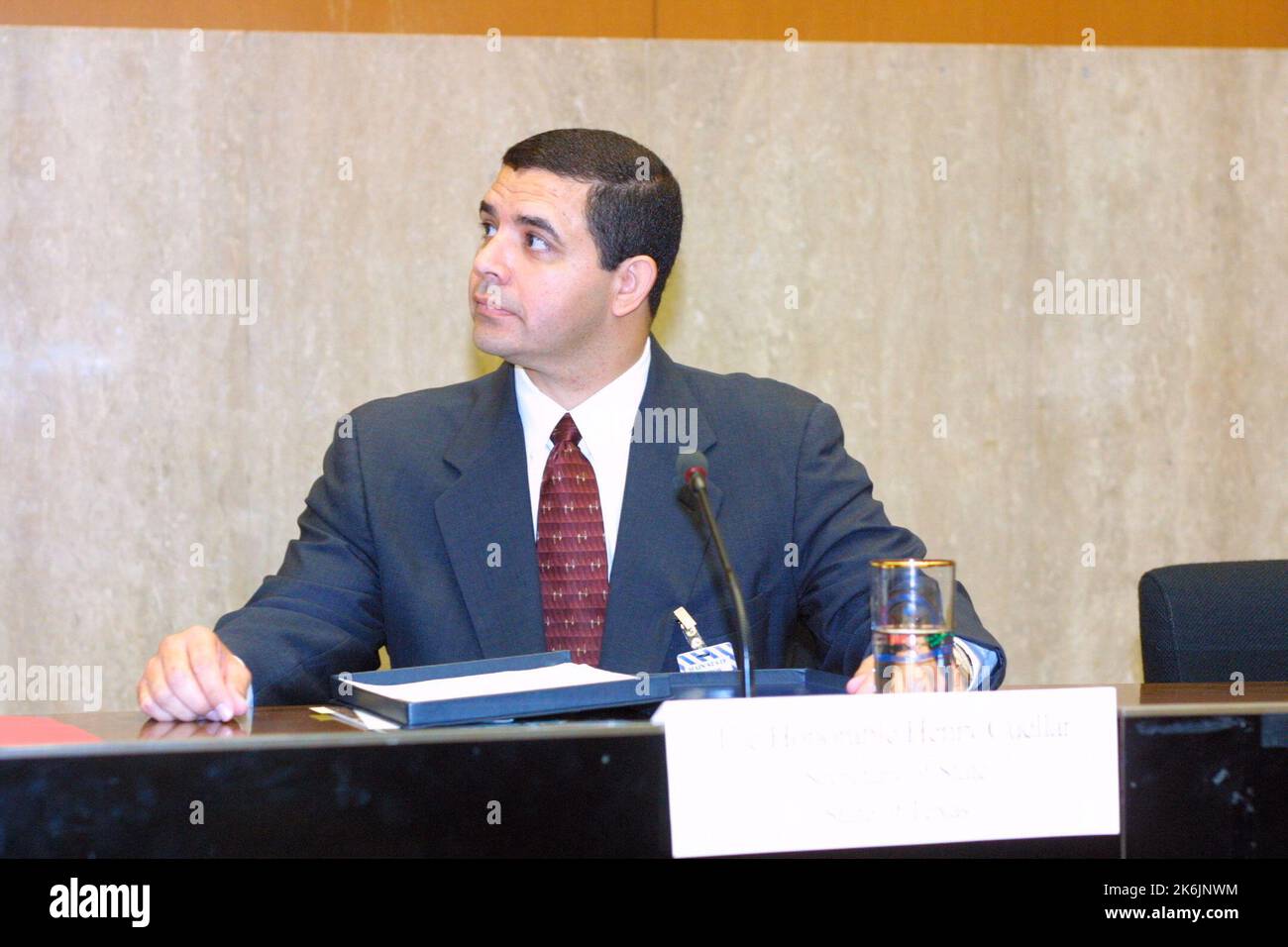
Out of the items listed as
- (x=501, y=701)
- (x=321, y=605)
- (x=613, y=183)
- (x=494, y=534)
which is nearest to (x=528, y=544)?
(x=494, y=534)

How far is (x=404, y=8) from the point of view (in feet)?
10.3

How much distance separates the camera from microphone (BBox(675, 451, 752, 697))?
142cm

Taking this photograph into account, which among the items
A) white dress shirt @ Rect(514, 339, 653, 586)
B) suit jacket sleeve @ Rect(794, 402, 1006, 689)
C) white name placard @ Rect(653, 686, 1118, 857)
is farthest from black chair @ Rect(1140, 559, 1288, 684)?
white name placard @ Rect(653, 686, 1118, 857)

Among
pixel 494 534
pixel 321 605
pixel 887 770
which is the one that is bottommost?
pixel 887 770

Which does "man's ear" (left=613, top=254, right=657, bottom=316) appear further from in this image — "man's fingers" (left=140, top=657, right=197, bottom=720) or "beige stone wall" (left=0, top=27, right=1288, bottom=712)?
"man's fingers" (left=140, top=657, right=197, bottom=720)

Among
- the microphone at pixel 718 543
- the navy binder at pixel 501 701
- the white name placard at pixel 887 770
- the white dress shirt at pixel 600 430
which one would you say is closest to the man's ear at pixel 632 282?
the white dress shirt at pixel 600 430

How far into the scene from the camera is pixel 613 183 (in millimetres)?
2338

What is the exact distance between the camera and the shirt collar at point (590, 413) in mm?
2227

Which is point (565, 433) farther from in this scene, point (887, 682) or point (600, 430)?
A: point (887, 682)

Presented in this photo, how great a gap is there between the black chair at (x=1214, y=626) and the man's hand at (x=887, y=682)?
0.53m

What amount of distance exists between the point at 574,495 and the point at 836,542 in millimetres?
406

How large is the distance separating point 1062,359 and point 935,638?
1.98 meters

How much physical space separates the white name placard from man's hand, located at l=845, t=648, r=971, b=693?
234 millimetres

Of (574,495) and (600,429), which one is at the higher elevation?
(600,429)
